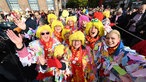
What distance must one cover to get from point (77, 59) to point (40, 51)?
852mm

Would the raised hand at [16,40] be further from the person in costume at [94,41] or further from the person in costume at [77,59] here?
the person in costume at [94,41]

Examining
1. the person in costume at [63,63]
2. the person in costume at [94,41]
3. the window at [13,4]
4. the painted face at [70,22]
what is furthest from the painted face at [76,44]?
the window at [13,4]

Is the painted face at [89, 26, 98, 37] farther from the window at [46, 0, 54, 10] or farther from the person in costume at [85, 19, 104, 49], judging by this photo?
the window at [46, 0, 54, 10]

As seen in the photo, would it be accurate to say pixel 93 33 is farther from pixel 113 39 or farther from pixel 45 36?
pixel 45 36

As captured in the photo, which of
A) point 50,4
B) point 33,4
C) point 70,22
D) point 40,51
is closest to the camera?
point 40,51

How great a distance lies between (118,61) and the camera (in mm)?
2439

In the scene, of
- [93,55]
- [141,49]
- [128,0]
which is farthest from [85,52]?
[128,0]

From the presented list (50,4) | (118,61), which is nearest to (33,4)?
(50,4)

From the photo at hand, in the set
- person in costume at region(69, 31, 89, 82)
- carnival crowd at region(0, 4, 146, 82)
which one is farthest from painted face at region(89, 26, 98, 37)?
person in costume at region(69, 31, 89, 82)

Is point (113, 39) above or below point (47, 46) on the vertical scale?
above

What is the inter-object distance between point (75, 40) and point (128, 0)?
1834cm

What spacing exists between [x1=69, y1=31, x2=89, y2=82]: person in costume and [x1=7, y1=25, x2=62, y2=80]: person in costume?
0.47m

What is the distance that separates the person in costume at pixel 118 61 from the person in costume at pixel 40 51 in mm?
828

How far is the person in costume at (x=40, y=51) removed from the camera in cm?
262
